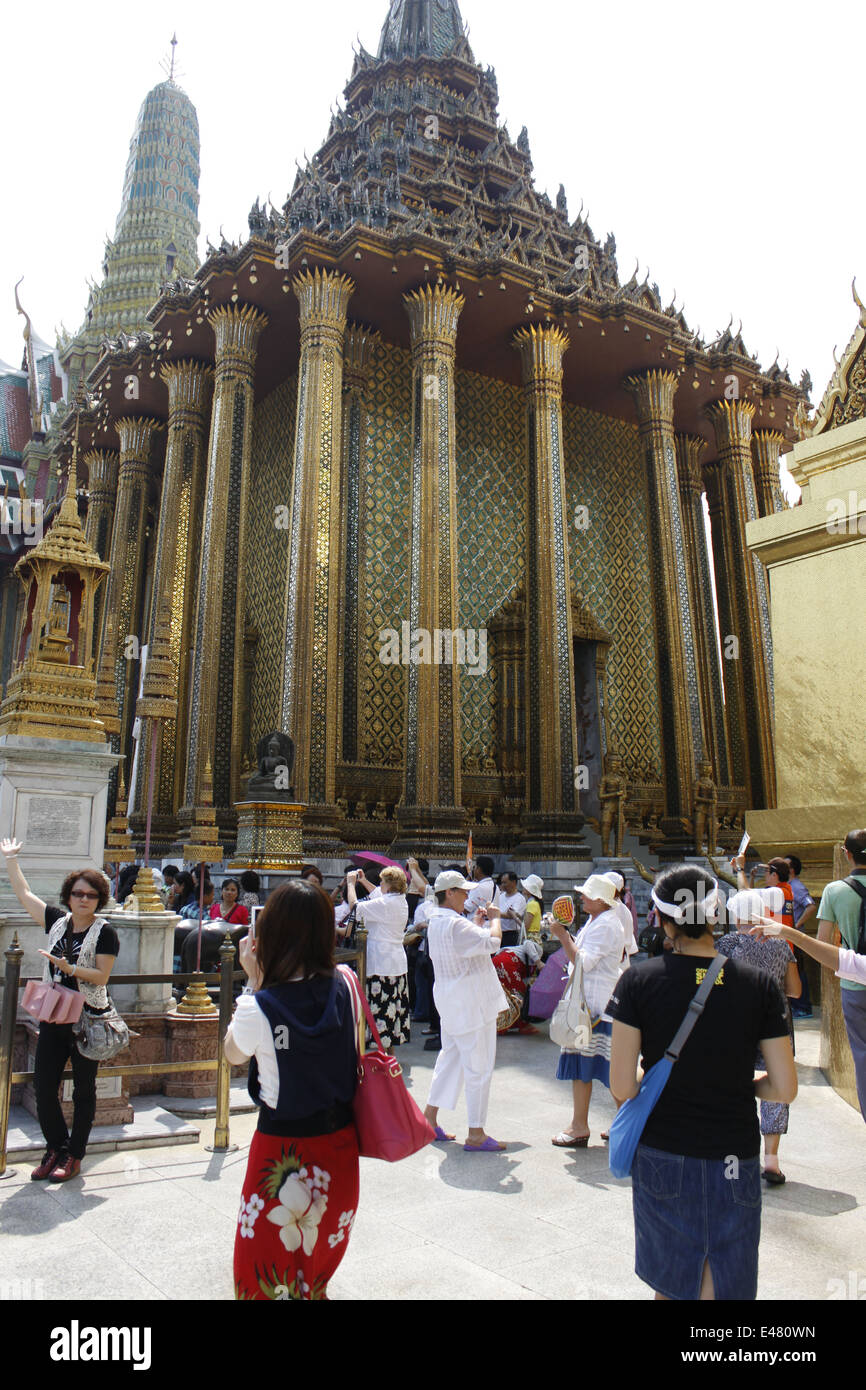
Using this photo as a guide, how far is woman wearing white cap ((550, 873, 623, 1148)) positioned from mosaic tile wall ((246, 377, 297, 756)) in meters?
12.6

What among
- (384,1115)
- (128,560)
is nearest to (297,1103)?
(384,1115)

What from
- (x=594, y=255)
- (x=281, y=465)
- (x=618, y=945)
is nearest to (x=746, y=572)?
(x=594, y=255)

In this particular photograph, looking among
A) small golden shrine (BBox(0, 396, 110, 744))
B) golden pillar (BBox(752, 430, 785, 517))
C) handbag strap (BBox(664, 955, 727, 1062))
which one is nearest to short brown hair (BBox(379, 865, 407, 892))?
small golden shrine (BBox(0, 396, 110, 744))

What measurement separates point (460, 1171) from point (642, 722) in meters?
16.2

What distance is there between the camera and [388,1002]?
7328 mm

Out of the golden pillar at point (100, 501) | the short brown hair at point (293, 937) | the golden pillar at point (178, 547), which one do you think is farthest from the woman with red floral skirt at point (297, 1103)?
the golden pillar at point (100, 501)

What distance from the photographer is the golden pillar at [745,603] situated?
64.6 feet

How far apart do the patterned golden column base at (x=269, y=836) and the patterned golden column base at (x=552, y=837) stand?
4110 mm

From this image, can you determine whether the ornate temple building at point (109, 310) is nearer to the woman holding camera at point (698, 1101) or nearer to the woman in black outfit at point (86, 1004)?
the woman in black outfit at point (86, 1004)

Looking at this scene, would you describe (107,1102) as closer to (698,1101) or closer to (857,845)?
(698,1101)

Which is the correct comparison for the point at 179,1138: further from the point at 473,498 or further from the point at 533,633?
the point at 473,498

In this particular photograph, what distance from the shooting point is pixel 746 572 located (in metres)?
20.7

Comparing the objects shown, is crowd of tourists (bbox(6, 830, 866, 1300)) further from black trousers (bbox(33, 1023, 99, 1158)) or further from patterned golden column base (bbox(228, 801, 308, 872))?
patterned golden column base (bbox(228, 801, 308, 872))

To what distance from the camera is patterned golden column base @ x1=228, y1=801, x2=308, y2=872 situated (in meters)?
13.0
